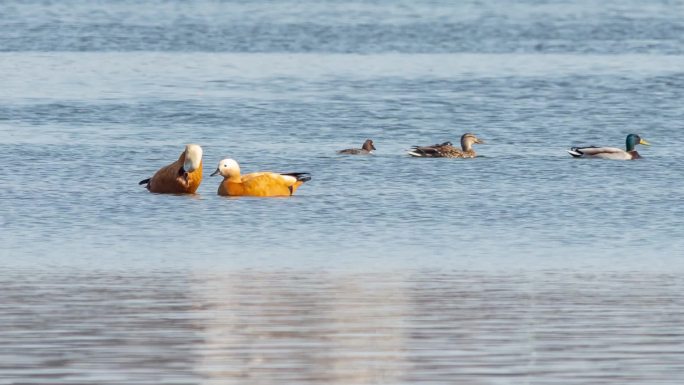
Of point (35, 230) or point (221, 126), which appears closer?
point (35, 230)

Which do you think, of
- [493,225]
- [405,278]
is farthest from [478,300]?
[493,225]

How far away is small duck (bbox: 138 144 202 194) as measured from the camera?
2331 centimetres

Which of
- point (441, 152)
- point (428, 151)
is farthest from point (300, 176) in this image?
point (441, 152)

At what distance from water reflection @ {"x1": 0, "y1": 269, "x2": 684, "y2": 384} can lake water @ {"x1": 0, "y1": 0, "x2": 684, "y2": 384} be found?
33 millimetres

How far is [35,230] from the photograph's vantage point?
18.9 m

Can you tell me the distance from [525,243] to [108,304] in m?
5.69

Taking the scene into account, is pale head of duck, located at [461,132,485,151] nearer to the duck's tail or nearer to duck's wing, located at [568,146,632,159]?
the duck's tail

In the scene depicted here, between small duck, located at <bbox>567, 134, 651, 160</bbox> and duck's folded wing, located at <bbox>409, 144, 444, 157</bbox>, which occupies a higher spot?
duck's folded wing, located at <bbox>409, 144, 444, 157</bbox>

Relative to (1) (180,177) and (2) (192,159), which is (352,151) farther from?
(1) (180,177)

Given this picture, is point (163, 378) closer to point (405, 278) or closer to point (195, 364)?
point (195, 364)

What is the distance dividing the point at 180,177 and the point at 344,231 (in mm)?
4864

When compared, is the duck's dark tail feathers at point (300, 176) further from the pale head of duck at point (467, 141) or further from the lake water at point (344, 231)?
the pale head of duck at point (467, 141)

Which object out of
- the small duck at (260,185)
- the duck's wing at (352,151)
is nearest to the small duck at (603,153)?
the duck's wing at (352,151)

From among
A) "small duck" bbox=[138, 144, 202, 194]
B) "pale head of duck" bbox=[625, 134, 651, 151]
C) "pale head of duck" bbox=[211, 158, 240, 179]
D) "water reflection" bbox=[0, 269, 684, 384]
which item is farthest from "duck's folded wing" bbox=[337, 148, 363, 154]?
"water reflection" bbox=[0, 269, 684, 384]
